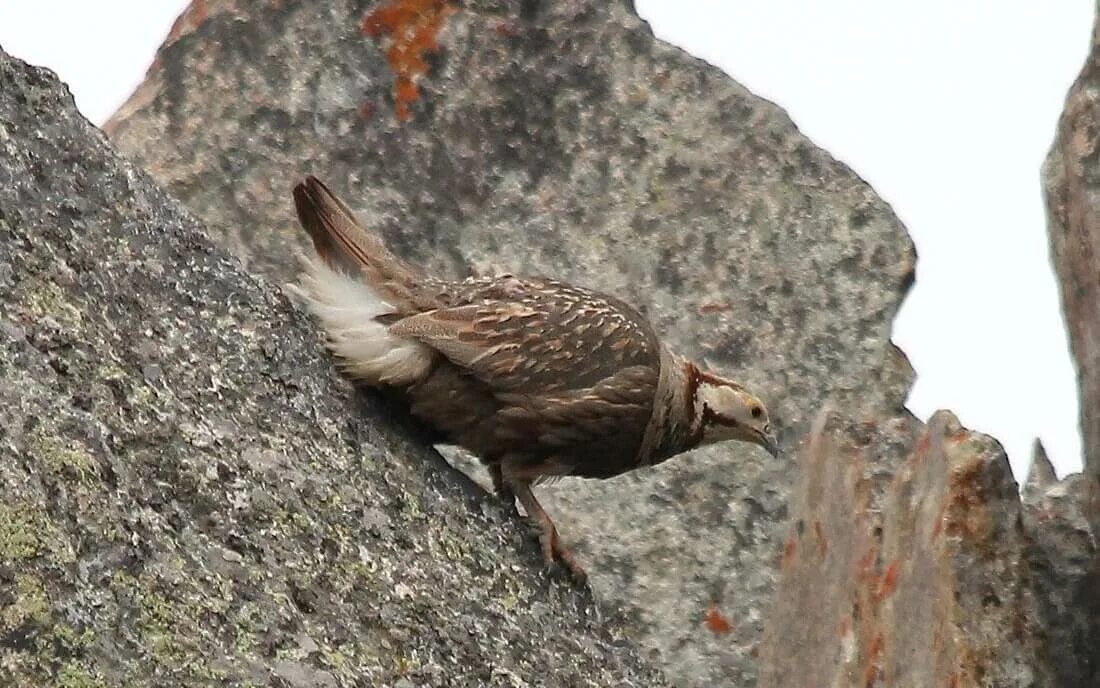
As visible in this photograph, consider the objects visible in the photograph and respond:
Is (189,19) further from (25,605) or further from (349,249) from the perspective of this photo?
(25,605)

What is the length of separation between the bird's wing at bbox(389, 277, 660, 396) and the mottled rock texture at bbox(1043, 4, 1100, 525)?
1.70 metres

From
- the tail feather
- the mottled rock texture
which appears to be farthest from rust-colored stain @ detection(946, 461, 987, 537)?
the tail feather

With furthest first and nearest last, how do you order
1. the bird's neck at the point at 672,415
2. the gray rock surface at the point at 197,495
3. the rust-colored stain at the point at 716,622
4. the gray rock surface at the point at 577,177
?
the gray rock surface at the point at 577,177, the rust-colored stain at the point at 716,622, the bird's neck at the point at 672,415, the gray rock surface at the point at 197,495

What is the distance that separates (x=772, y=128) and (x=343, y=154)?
7.85ft

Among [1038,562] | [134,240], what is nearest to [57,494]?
[134,240]

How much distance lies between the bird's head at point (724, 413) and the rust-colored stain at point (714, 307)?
4.25ft

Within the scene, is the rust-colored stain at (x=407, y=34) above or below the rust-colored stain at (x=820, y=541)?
above

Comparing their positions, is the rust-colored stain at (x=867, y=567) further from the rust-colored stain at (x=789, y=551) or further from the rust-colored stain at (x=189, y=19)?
the rust-colored stain at (x=189, y=19)

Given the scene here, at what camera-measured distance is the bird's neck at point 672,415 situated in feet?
24.2

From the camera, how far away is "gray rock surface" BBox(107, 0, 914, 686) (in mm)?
9102

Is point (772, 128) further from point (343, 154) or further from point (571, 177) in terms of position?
point (343, 154)

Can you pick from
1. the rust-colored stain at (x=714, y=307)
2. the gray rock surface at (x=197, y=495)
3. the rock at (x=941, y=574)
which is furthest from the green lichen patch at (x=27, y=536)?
the rust-colored stain at (x=714, y=307)

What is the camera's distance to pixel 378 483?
5449 mm

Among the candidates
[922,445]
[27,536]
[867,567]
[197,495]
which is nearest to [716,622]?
[867,567]
